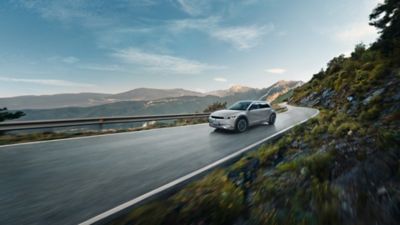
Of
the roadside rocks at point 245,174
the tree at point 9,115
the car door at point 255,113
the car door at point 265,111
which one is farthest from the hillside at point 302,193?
the tree at point 9,115

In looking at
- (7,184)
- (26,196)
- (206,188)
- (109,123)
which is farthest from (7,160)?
(109,123)

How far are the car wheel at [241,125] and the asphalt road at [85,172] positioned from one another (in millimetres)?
2077

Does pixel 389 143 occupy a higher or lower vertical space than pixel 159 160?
higher

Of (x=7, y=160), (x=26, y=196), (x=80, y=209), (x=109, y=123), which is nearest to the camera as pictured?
(x=80, y=209)

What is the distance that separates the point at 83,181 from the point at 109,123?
8.00 m

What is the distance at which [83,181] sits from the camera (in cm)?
418

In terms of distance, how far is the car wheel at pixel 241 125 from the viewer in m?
10.0

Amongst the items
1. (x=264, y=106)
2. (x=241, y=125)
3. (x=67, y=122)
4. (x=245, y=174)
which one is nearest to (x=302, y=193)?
(x=245, y=174)

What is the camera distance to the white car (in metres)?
9.88

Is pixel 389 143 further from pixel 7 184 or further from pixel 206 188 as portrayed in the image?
pixel 7 184

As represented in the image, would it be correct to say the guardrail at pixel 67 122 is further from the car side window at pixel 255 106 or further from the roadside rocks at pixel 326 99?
the roadside rocks at pixel 326 99

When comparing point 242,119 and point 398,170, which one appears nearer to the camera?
point 398,170

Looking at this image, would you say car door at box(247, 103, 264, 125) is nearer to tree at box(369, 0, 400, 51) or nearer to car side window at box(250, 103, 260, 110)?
car side window at box(250, 103, 260, 110)

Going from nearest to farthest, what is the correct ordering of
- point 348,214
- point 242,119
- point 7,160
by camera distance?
point 348,214, point 7,160, point 242,119
